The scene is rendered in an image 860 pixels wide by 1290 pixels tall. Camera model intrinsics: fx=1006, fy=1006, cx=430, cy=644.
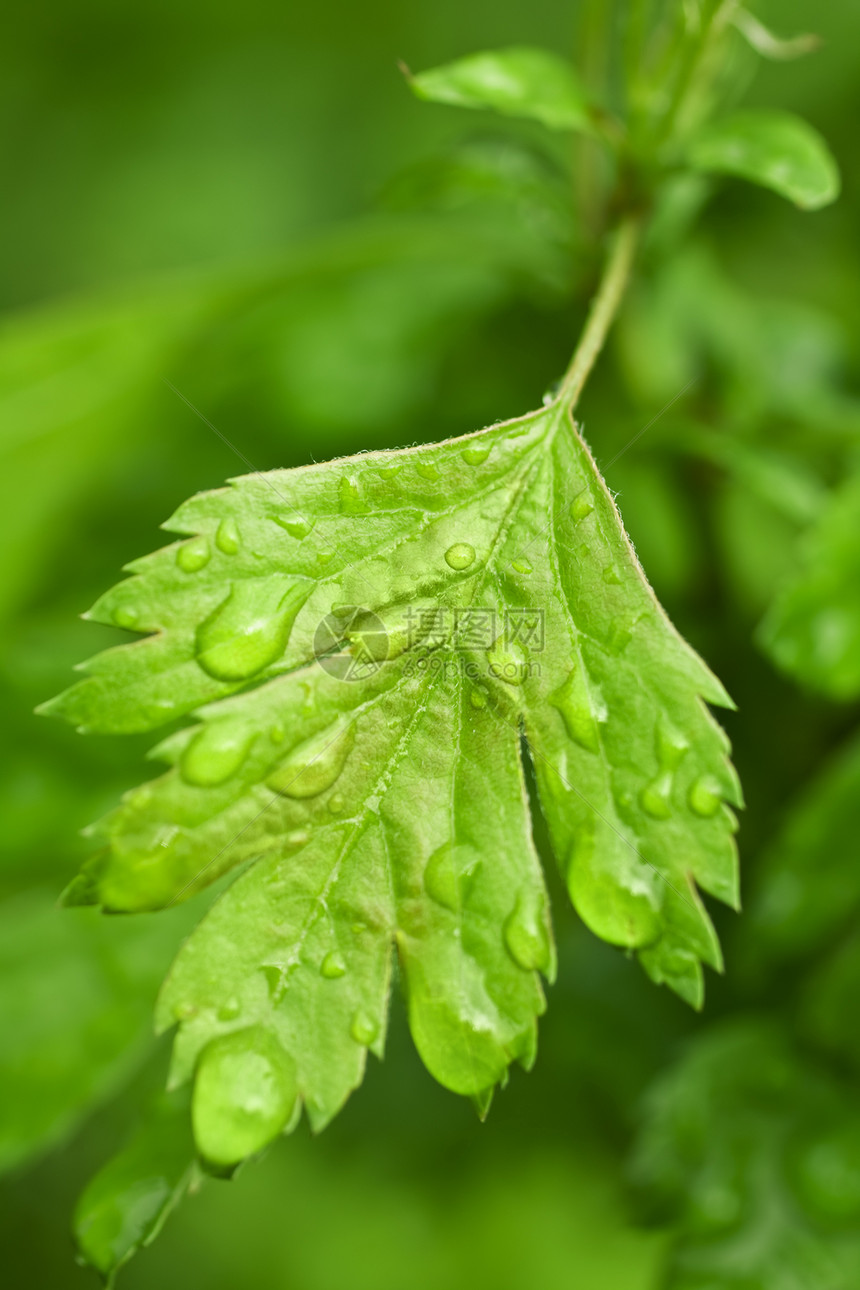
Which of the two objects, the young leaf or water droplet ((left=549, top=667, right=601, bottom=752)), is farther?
the young leaf

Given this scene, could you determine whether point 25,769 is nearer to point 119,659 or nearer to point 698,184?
point 119,659

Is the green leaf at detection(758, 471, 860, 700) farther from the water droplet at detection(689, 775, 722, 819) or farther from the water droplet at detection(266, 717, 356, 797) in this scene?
the water droplet at detection(266, 717, 356, 797)

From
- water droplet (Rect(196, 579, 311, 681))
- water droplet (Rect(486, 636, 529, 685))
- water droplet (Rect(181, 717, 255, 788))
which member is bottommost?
water droplet (Rect(486, 636, 529, 685))

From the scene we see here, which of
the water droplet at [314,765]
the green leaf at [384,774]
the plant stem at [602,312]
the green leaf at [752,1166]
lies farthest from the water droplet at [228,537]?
the green leaf at [752,1166]

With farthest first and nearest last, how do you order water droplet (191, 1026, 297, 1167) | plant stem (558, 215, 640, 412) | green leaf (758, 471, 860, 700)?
1. green leaf (758, 471, 860, 700)
2. plant stem (558, 215, 640, 412)
3. water droplet (191, 1026, 297, 1167)

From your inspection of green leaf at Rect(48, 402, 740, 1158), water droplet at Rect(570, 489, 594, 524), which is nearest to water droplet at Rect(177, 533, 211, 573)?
green leaf at Rect(48, 402, 740, 1158)

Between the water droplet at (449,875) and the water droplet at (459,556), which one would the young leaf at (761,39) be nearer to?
the water droplet at (459,556)
